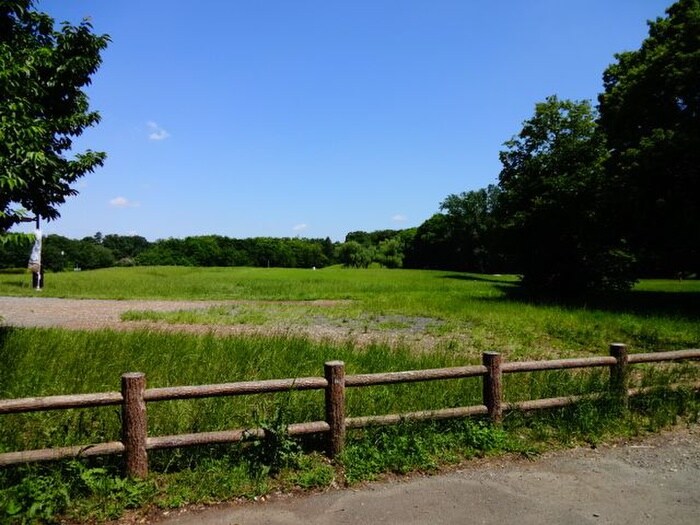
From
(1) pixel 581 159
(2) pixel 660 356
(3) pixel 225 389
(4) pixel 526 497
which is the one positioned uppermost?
(1) pixel 581 159

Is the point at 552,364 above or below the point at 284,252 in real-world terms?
below

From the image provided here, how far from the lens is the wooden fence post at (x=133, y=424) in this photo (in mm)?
5055

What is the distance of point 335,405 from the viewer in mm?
5781

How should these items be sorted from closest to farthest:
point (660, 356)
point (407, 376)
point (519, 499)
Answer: point (519, 499) < point (407, 376) < point (660, 356)

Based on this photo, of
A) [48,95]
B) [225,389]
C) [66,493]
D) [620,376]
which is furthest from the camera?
[48,95]

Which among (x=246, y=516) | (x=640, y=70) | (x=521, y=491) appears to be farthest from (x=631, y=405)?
(x=640, y=70)

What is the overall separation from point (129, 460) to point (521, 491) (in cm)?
428

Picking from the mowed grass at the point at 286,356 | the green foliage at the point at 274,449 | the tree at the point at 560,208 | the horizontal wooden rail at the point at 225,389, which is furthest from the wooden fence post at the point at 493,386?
the tree at the point at 560,208

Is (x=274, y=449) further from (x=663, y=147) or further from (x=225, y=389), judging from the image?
(x=663, y=147)

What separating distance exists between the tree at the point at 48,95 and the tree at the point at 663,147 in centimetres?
2229

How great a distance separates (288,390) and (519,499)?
280cm

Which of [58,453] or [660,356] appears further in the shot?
[660,356]

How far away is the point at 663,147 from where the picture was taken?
21.1 m

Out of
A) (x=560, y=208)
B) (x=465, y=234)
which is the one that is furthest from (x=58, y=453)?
(x=465, y=234)
